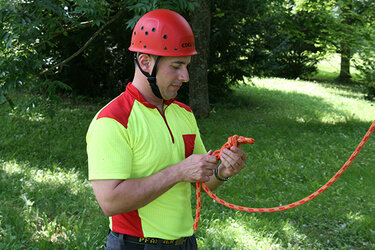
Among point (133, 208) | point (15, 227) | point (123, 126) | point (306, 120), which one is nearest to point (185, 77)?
point (123, 126)

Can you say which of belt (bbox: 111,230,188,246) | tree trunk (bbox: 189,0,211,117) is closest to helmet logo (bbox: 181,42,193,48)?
belt (bbox: 111,230,188,246)

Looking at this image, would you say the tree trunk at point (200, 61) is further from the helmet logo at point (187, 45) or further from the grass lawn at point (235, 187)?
the helmet logo at point (187, 45)

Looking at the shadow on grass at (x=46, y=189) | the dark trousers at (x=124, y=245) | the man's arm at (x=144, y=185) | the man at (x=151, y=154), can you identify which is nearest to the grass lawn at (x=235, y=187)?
the shadow on grass at (x=46, y=189)

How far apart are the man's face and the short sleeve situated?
0.33 meters

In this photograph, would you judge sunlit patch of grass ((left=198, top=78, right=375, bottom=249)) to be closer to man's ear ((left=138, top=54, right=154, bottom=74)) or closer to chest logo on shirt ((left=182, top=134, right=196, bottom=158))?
chest logo on shirt ((left=182, top=134, right=196, bottom=158))

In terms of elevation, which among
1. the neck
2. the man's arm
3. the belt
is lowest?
the belt

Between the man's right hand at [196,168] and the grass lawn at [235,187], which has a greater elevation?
the man's right hand at [196,168]

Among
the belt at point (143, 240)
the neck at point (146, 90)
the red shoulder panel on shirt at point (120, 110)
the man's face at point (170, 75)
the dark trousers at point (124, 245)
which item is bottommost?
the dark trousers at point (124, 245)

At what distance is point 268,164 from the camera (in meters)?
7.44

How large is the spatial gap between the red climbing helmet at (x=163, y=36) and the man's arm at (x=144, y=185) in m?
0.58

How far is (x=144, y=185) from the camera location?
1.88 m

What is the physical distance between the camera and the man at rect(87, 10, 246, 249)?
186cm

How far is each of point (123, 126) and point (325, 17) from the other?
33.7 ft

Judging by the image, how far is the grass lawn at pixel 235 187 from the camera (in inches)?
179
